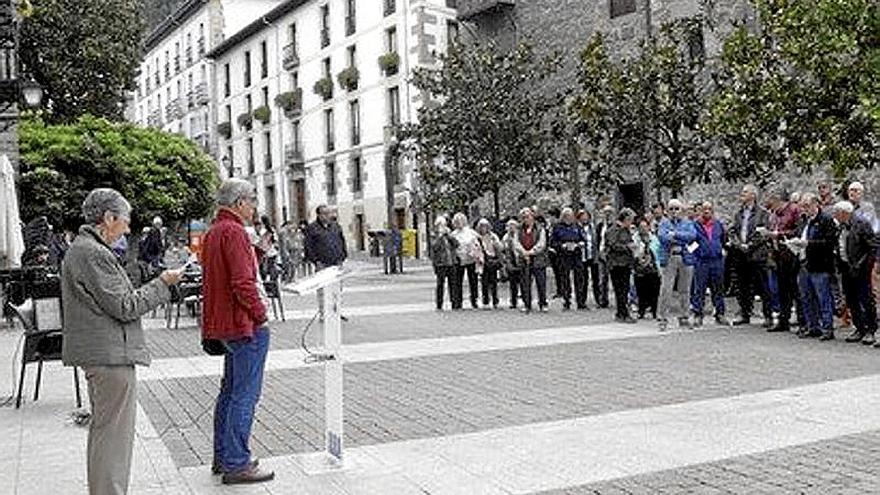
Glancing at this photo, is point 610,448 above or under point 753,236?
under

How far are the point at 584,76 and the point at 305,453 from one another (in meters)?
14.4

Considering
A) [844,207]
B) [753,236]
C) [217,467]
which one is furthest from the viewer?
[753,236]

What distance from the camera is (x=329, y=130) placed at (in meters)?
46.8

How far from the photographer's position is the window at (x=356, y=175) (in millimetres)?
44250

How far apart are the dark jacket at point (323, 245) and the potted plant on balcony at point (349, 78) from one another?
29.7 metres

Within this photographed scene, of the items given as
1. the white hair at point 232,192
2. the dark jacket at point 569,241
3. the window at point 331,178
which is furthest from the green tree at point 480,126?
the window at point 331,178

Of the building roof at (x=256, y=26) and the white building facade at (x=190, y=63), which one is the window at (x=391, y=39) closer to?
the building roof at (x=256, y=26)

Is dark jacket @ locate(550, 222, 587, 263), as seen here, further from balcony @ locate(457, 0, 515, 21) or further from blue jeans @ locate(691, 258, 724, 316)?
balcony @ locate(457, 0, 515, 21)

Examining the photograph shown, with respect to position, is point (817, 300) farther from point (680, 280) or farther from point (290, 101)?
point (290, 101)

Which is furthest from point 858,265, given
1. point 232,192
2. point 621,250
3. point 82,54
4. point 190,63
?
point 190,63

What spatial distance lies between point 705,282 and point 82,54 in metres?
25.3

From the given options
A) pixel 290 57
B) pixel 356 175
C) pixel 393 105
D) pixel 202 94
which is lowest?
pixel 356 175

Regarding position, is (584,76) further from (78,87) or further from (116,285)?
(78,87)

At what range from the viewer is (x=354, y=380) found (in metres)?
9.48
